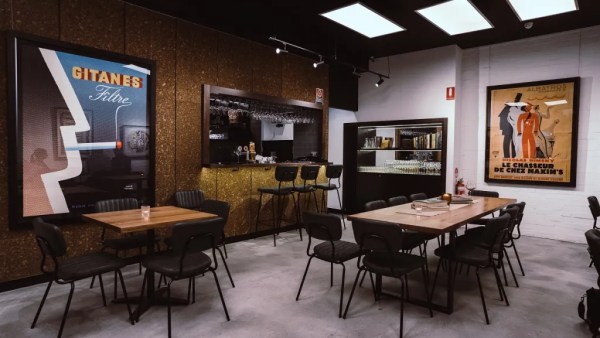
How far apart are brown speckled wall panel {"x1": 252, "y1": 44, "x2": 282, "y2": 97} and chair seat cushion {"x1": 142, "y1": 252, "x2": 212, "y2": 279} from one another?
138 inches

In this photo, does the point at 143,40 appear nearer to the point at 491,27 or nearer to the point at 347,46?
the point at 347,46

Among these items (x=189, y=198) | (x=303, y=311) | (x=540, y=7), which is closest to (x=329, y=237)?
(x=303, y=311)

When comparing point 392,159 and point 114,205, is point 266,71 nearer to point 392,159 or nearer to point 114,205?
point 392,159

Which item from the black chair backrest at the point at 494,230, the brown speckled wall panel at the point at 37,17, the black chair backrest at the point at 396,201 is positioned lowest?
the black chair backrest at the point at 494,230

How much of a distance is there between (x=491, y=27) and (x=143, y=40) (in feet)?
16.8

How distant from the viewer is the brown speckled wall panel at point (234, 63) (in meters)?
5.49

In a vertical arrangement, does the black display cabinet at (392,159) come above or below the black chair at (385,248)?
above

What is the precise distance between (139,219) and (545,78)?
6538 millimetres

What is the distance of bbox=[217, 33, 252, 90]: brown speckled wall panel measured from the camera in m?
5.49

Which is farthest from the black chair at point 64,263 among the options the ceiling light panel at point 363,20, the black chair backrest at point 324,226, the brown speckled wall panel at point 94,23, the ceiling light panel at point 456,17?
the ceiling light panel at point 456,17

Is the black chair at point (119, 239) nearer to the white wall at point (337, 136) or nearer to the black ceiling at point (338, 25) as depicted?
the black ceiling at point (338, 25)

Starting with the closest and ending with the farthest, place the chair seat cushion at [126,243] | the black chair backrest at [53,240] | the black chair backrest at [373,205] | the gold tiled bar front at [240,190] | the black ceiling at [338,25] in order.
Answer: the black chair backrest at [53,240] → the chair seat cushion at [126,243] → the black chair backrest at [373,205] → the black ceiling at [338,25] → the gold tiled bar front at [240,190]

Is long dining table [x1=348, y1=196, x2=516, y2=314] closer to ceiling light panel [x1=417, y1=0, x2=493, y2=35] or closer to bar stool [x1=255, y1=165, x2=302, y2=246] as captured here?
bar stool [x1=255, y1=165, x2=302, y2=246]

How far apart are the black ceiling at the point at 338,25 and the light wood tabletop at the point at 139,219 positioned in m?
2.63
